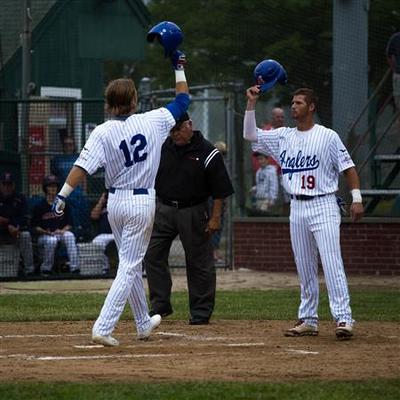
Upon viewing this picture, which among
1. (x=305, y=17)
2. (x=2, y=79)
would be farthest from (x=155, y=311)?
(x=2, y=79)

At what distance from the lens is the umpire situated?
445 inches

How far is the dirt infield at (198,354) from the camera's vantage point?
7922 mm

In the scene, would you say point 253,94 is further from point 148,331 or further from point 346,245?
point 346,245

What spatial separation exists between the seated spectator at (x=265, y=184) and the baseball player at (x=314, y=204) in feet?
26.6

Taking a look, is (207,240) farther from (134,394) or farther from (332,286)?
(134,394)

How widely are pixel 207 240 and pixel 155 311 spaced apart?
822mm

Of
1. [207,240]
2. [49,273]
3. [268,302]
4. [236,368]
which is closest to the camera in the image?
[236,368]

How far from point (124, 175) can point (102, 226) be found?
322 inches

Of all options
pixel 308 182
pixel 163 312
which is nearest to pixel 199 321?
pixel 163 312

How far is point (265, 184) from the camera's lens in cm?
1853

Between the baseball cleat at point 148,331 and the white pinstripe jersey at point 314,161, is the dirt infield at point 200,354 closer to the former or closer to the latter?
the baseball cleat at point 148,331

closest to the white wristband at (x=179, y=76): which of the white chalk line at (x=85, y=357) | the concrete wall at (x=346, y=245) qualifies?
the white chalk line at (x=85, y=357)

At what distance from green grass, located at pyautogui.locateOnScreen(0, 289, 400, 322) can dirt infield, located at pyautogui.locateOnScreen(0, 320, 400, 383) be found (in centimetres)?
86

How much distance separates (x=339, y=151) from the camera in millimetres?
10047
